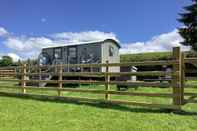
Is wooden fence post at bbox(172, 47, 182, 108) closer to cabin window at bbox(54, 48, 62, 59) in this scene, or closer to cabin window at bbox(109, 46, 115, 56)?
cabin window at bbox(109, 46, 115, 56)

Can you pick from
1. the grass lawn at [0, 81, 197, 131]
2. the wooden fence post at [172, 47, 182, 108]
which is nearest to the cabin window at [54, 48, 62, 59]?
the grass lawn at [0, 81, 197, 131]

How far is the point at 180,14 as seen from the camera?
1323 inches

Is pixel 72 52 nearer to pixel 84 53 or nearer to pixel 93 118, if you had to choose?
pixel 84 53

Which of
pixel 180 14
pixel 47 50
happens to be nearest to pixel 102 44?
pixel 47 50

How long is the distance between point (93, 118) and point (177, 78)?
2.51m

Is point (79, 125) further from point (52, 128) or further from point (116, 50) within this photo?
point (116, 50)

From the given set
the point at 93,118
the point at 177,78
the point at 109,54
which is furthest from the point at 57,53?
the point at 93,118

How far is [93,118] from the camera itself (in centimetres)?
699

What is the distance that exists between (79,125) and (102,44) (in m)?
16.5

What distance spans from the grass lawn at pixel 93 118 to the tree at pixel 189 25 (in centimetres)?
2398

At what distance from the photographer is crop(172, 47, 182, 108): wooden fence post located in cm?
791

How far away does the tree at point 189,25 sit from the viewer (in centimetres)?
3150

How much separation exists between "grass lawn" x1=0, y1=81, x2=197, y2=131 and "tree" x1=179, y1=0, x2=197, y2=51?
2398 centimetres

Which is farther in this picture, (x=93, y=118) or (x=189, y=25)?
(x=189, y=25)
